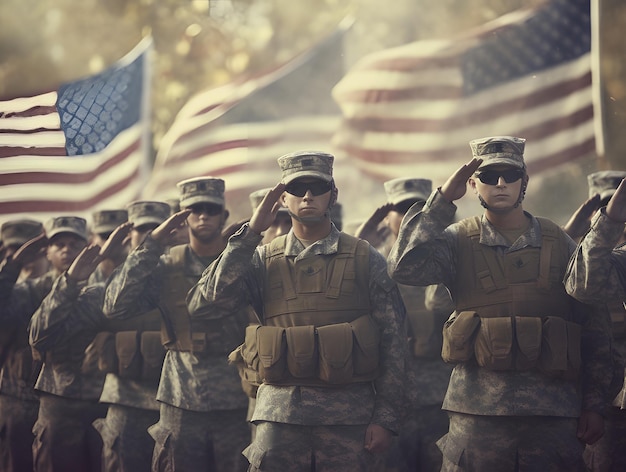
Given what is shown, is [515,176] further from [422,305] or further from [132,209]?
[132,209]

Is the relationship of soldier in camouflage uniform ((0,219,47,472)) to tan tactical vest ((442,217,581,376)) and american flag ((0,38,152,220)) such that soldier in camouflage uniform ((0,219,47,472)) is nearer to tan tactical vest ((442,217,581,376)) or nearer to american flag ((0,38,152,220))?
american flag ((0,38,152,220))

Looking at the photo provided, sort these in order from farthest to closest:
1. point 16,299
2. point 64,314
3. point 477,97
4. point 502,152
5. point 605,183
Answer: point 477,97 < point 16,299 < point 64,314 < point 605,183 < point 502,152

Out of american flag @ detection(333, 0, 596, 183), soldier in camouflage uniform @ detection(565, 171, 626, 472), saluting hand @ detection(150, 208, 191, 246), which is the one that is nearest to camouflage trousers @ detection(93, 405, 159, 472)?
saluting hand @ detection(150, 208, 191, 246)

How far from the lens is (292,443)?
623cm

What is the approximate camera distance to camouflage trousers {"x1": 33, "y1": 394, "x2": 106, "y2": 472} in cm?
949

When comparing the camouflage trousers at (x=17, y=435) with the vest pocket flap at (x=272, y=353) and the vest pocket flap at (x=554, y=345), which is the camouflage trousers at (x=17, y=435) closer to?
the vest pocket flap at (x=272, y=353)

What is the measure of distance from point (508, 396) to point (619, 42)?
38.9 feet

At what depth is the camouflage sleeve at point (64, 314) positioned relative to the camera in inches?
353

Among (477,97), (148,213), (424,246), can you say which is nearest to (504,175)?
(424,246)

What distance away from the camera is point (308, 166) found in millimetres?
6457

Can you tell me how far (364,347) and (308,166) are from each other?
115cm

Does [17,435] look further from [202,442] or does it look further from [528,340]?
[528,340]

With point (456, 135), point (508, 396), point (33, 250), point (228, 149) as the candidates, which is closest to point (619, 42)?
point (456, 135)

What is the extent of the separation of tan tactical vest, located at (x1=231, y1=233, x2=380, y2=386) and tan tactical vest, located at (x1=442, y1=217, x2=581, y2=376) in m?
0.54
